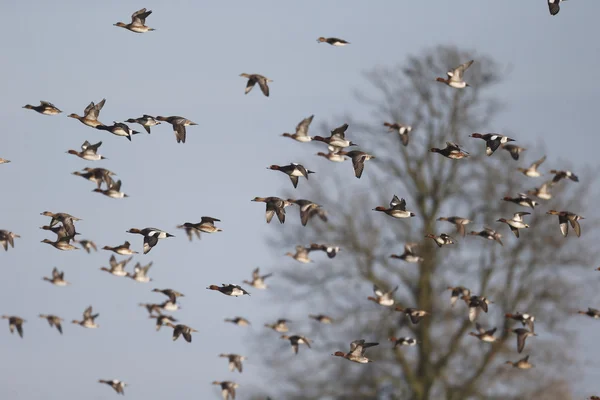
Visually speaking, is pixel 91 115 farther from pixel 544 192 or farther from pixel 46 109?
pixel 544 192

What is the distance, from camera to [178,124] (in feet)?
67.7

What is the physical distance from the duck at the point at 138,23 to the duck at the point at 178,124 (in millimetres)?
1691

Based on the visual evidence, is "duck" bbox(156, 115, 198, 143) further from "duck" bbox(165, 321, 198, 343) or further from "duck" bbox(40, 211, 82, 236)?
"duck" bbox(165, 321, 198, 343)

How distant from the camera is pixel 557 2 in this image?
18.3m

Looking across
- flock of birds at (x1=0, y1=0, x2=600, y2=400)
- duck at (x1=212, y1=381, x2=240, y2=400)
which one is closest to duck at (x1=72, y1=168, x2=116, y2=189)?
flock of birds at (x1=0, y1=0, x2=600, y2=400)

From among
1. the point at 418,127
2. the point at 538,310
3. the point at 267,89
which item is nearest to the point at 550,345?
the point at 538,310

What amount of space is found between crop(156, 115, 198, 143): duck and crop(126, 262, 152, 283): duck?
4.35 metres

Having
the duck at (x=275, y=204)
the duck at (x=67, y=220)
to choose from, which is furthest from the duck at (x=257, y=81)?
the duck at (x=67, y=220)

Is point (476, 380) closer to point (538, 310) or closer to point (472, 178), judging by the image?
point (538, 310)

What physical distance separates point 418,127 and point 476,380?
7.50 meters

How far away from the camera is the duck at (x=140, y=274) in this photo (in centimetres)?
2367

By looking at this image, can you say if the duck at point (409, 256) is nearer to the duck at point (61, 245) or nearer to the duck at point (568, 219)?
the duck at point (568, 219)

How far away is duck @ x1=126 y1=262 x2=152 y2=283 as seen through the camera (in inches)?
932

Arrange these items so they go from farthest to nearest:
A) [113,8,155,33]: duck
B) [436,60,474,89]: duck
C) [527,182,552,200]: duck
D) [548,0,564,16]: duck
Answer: [527,182,552,200]: duck, [436,60,474,89]: duck, [113,8,155,33]: duck, [548,0,564,16]: duck
